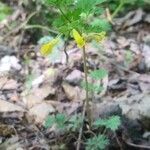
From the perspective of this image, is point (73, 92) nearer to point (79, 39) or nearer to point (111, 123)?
point (111, 123)

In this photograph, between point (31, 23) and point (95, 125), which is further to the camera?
point (31, 23)

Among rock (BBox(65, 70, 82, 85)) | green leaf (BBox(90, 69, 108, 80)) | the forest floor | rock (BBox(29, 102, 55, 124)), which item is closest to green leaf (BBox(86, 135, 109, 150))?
the forest floor

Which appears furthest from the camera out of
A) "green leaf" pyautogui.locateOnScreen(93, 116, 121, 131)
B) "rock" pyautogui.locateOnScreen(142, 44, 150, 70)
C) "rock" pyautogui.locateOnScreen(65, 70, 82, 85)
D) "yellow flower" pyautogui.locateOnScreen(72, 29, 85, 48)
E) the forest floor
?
"rock" pyautogui.locateOnScreen(142, 44, 150, 70)

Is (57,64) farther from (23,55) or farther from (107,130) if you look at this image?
(107,130)

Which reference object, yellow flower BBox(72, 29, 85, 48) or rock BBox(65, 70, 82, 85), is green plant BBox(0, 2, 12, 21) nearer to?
rock BBox(65, 70, 82, 85)

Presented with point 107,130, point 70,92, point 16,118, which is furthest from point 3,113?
point 107,130
